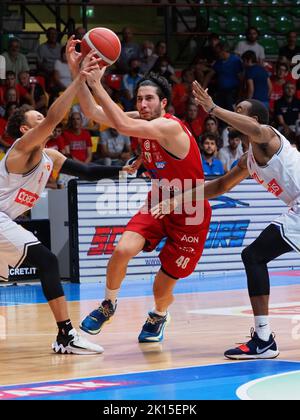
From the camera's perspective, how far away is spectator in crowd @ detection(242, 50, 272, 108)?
18.2 m

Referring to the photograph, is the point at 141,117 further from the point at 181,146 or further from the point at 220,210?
the point at 220,210

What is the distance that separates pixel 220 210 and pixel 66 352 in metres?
7.05

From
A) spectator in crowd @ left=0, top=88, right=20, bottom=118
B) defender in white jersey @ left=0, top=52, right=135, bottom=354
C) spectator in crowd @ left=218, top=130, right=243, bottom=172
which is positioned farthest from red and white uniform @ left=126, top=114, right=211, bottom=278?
spectator in crowd @ left=0, top=88, right=20, bottom=118

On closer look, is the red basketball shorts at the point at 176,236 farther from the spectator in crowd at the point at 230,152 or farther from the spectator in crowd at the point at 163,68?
the spectator in crowd at the point at 163,68

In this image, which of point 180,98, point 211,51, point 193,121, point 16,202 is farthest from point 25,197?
point 211,51

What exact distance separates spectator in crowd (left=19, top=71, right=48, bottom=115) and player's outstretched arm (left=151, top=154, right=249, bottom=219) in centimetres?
889

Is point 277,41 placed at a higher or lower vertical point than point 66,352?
higher

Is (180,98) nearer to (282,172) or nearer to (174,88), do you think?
(174,88)

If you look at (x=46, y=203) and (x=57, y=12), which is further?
(x=57, y=12)

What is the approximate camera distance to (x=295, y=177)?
7.24 meters

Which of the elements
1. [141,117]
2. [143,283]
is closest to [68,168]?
[141,117]

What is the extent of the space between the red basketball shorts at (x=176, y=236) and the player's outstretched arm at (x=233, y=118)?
1.18m

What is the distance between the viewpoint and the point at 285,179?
7215mm

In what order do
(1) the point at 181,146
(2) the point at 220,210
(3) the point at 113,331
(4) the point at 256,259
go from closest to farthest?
(4) the point at 256,259, (1) the point at 181,146, (3) the point at 113,331, (2) the point at 220,210
